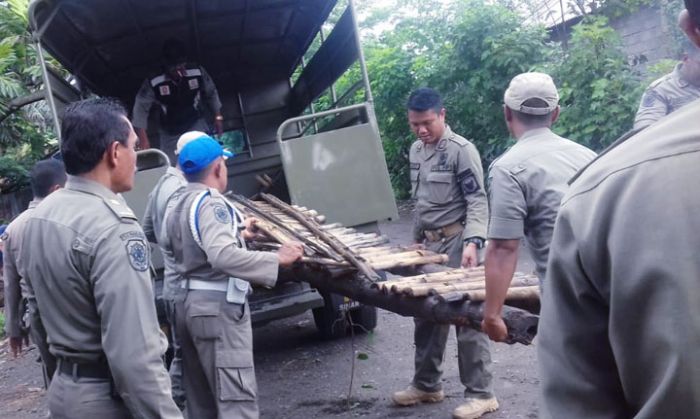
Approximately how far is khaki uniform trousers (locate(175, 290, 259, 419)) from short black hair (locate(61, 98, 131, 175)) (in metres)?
1.30

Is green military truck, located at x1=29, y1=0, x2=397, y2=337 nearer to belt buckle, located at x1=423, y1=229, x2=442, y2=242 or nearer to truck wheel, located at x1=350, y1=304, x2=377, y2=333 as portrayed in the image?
truck wheel, located at x1=350, y1=304, x2=377, y2=333

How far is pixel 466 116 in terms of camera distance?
35.0 ft

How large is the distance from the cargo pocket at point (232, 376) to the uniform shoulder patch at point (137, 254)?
50.8 inches

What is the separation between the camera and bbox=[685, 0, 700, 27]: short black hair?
937mm

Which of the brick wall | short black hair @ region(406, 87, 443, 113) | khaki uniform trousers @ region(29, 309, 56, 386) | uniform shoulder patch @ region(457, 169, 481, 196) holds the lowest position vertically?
khaki uniform trousers @ region(29, 309, 56, 386)

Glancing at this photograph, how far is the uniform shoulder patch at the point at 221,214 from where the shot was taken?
357 cm

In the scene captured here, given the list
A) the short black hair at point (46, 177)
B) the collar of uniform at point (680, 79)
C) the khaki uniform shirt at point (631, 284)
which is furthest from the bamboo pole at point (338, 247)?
the khaki uniform shirt at point (631, 284)

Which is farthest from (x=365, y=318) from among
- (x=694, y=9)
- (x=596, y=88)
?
(x=694, y=9)

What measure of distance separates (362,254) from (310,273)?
330 millimetres

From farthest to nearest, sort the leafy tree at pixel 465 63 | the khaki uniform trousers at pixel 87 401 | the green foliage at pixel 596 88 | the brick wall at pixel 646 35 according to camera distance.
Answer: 1. the leafy tree at pixel 465 63
2. the brick wall at pixel 646 35
3. the green foliage at pixel 596 88
4. the khaki uniform trousers at pixel 87 401

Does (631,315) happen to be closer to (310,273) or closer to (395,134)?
(310,273)

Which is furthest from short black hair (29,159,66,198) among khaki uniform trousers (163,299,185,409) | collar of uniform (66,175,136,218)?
collar of uniform (66,175,136,218)

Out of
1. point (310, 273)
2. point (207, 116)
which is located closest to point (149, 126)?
point (207, 116)

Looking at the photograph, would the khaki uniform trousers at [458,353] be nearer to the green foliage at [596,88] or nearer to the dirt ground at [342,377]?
the dirt ground at [342,377]
